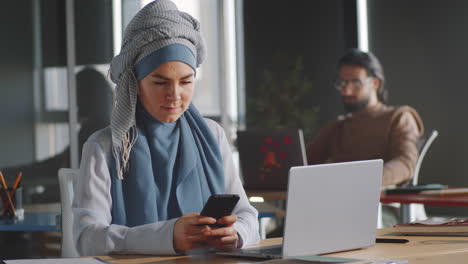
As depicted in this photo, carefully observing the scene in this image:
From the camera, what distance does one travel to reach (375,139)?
4609 mm

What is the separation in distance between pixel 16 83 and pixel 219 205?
4647 mm

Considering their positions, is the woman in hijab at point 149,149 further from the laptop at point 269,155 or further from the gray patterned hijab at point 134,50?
the laptop at point 269,155

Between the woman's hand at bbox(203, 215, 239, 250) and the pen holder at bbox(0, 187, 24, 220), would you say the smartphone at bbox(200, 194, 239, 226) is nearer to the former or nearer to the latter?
the woman's hand at bbox(203, 215, 239, 250)

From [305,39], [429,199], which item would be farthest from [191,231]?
[305,39]

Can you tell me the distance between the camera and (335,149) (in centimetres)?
477

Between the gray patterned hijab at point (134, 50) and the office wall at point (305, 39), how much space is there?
244 inches

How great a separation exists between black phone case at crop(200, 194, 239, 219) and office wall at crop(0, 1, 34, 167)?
4.56 meters

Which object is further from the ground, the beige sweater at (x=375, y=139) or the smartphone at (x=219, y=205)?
the beige sweater at (x=375, y=139)

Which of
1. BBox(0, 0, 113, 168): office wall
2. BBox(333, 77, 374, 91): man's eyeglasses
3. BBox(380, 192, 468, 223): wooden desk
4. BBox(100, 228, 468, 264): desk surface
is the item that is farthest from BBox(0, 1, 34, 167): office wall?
BBox(100, 228, 468, 264): desk surface

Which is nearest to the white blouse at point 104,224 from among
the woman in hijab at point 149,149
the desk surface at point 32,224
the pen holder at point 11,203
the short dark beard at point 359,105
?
the woman in hijab at point 149,149

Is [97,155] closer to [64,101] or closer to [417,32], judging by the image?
[64,101]

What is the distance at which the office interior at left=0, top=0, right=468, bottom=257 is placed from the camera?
608 centimetres

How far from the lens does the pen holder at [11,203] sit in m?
3.63

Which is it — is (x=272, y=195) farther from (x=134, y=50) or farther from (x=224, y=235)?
(x=224, y=235)
